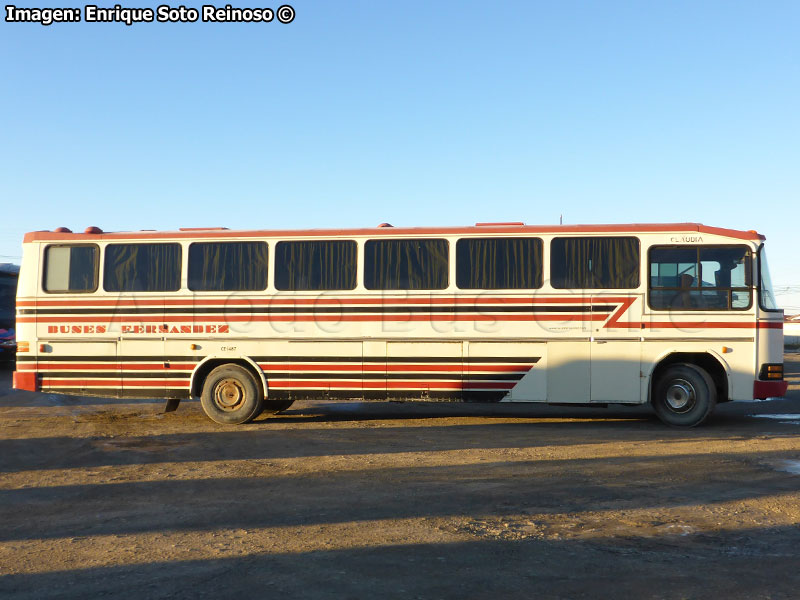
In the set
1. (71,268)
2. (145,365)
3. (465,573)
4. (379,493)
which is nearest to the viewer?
(465,573)

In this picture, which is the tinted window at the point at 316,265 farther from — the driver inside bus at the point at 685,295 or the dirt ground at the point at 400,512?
the driver inside bus at the point at 685,295

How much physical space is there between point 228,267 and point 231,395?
7.30 feet

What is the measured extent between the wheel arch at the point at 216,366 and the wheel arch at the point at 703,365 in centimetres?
649

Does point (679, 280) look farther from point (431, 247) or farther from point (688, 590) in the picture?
point (688, 590)

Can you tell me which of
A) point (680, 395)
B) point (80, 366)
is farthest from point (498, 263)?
point (80, 366)

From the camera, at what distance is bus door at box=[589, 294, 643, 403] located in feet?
39.4

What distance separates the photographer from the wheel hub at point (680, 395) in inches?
475

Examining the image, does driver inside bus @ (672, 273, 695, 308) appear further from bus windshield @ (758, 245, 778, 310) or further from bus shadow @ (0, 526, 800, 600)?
bus shadow @ (0, 526, 800, 600)

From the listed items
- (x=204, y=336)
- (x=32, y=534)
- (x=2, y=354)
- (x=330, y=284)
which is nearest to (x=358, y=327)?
(x=330, y=284)

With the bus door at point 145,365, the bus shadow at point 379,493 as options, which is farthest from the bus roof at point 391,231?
the bus shadow at point 379,493

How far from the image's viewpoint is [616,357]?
39.5ft

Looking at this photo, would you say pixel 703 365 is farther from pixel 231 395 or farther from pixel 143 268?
pixel 143 268

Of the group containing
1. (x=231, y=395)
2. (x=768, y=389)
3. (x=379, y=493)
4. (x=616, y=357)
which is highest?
(x=616, y=357)

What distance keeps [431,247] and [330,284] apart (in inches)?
72.3
